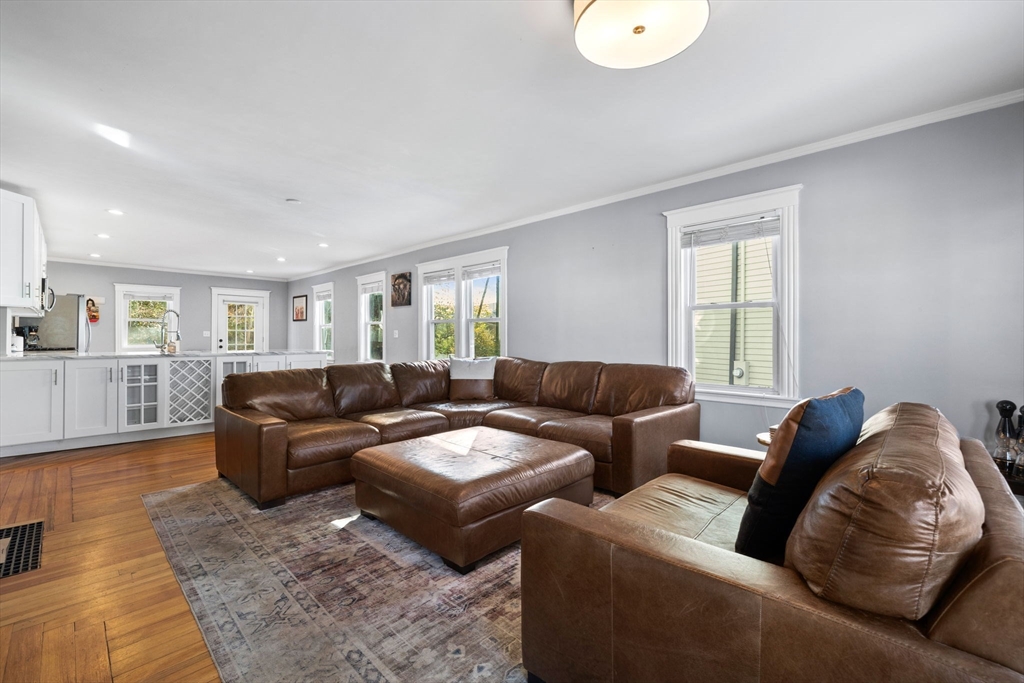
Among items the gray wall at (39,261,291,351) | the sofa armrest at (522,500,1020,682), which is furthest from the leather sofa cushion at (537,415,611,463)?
the gray wall at (39,261,291,351)

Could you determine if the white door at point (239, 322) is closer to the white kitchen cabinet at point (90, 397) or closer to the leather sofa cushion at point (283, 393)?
the white kitchen cabinet at point (90, 397)

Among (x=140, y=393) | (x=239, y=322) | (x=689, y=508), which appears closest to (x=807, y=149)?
(x=689, y=508)

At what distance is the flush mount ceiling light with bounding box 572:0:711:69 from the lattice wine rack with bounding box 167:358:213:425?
5.12 meters

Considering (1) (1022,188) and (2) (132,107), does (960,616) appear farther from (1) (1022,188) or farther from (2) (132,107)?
(2) (132,107)

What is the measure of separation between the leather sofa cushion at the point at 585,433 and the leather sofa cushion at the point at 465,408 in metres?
0.78

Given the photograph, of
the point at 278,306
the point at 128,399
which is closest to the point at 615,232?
the point at 128,399

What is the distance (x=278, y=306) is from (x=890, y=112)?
1046 cm

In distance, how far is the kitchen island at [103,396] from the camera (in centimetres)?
392

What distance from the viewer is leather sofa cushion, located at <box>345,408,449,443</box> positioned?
3334mm

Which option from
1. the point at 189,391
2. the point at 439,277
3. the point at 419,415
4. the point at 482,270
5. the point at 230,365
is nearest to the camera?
the point at 419,415

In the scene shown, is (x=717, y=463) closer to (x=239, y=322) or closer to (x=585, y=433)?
(x=585, y=433)

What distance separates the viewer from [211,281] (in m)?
8.79

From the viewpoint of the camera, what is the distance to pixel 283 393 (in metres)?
3.47

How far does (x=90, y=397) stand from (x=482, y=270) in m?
4.23
